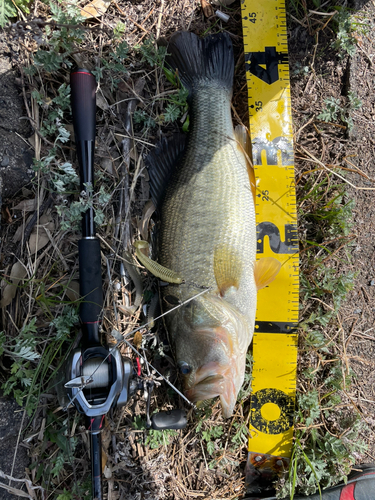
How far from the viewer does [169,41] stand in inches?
108

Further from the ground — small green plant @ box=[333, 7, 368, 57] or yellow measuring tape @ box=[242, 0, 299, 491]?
small green plant @ box=[333, 7, 368, 57]

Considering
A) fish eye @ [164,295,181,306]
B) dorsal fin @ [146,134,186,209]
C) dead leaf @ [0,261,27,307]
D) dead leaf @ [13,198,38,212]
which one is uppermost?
dorsal fin @ [146,134,186,209]

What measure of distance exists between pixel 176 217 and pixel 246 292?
762mm

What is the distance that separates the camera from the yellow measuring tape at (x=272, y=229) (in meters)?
2.86

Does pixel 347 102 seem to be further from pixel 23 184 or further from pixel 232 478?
pixel 232 478

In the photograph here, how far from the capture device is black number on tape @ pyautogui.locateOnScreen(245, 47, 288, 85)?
2.88 metres

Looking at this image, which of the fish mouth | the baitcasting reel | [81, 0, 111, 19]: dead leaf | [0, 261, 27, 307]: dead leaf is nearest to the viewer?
the baitcasting reel

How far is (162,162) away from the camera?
8.76 ft

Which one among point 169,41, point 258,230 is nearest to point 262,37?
point 169,41

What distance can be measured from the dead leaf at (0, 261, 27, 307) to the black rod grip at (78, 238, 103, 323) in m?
0.57

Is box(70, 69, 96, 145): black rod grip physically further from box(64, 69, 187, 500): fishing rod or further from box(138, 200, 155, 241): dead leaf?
box(138, 200, 155, 241): dead leaf

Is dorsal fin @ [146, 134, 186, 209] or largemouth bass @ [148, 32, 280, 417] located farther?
dorsal fin @ [146, 134, 186, 209]

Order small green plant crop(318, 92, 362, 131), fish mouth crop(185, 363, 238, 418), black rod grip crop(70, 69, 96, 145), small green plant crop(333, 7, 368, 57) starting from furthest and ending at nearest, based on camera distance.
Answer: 1. small green plant crop(318, 92, 362, 131)
2. small green plant crop(333, 7, 368, 57)
3. black rod grip crop(70, 69, 96, 145)
4. fish mouth crop(185, 363, 238, 418)

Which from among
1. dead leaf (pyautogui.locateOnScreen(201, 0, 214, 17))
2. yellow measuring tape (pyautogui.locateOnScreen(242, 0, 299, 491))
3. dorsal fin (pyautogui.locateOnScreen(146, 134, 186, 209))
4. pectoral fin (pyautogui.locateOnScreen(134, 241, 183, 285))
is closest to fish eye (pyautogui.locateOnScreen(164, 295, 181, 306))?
pectoral fin (pyautogui.locateOnScreen(134, 241, 183, 285))
